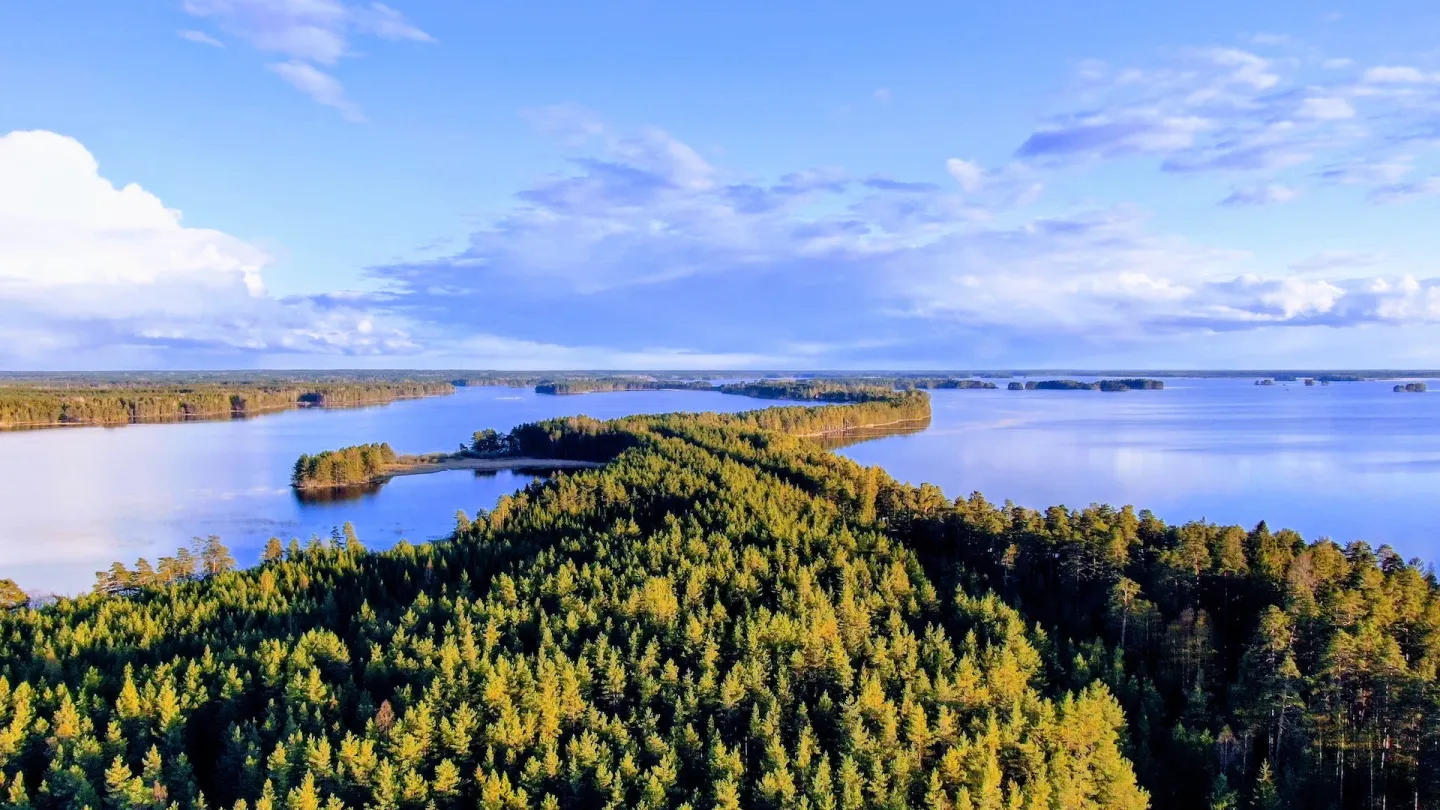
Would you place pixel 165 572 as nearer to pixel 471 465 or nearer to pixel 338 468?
pixel 338 468

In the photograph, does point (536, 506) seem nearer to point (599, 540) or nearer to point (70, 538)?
point (599, 540)

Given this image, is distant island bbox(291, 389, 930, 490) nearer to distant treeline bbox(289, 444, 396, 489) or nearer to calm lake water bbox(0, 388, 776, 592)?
distant treeline bbox(289, 444, 396, 489)

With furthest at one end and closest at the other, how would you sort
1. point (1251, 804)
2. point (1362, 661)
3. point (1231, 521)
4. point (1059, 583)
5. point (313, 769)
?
1. point (1231, 521)
2. point (1059, 583)
3. point (1362, 661)
4. point (1251, 804)
5. point (313, 769)

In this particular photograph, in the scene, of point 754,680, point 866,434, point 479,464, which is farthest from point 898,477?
point 754,680

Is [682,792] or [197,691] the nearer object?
[682,792]

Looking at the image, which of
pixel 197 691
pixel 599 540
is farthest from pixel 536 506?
pixel 197 691

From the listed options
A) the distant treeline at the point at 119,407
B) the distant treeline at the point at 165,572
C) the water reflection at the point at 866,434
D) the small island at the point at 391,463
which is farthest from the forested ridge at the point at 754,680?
the distant treeline at the point at 119,407

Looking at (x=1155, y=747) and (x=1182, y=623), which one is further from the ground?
(x=1182, y=623)
